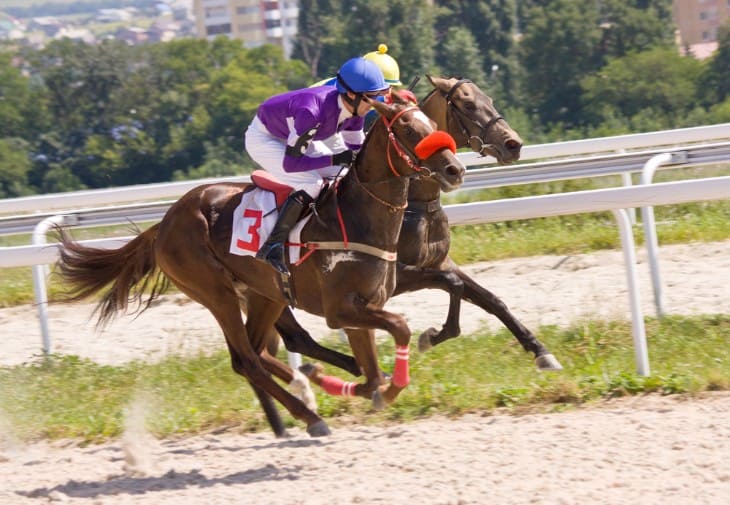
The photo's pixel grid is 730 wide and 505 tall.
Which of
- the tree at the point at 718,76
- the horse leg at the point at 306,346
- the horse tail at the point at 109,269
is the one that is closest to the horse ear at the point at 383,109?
the horse leg at the point at 306,346

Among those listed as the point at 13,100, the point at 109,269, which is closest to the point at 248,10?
the point at 13,100

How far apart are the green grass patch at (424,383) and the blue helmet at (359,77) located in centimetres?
166

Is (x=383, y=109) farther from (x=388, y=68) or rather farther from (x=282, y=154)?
(x=388, y=68)

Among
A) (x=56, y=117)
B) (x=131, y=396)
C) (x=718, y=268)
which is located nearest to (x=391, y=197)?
(x=131, y=396)

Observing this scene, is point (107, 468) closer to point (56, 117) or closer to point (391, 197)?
point (391, 197)

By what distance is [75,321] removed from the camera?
877 cm

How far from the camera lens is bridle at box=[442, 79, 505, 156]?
241 inches

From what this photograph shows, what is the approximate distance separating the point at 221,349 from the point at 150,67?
200ft

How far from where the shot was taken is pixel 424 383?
6.09 m

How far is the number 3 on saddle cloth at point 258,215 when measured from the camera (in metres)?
5.62

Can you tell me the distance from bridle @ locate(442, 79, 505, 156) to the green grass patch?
1244 mm

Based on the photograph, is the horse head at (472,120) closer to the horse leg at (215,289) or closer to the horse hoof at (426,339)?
the horse hoof at (426,339)

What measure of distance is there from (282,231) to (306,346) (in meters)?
0.83

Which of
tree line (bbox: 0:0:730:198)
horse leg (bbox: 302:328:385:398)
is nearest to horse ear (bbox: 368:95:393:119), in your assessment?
horse leg (bbox: 302:328:385:398)
